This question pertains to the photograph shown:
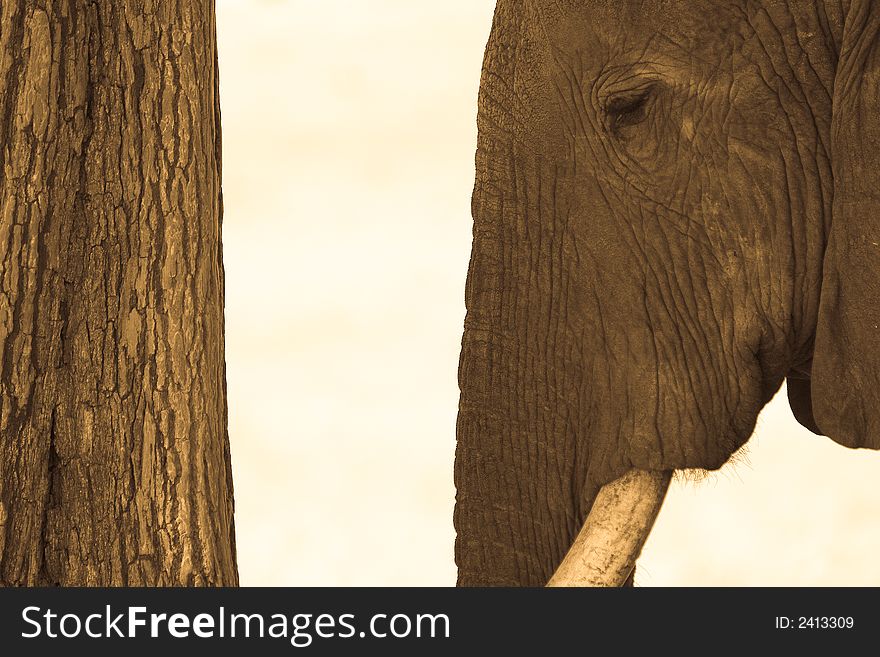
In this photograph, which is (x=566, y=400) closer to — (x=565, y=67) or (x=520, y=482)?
(x=520, y=482)

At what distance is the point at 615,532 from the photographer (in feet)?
8.45

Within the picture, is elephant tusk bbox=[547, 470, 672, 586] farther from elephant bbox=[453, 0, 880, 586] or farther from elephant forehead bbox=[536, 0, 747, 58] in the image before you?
elephant forehead bbox=[536, 0, 747, 58]

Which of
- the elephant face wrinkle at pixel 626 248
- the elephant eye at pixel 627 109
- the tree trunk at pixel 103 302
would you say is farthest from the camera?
the elephant eye at pixel 627 109

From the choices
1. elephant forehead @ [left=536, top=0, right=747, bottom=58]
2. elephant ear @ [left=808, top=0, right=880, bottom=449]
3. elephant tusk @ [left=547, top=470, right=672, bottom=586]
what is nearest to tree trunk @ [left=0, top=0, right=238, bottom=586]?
elephant tusk @ [left=547, top=470, right=672, bottom=586]

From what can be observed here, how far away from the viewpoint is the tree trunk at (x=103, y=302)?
7.36 ft

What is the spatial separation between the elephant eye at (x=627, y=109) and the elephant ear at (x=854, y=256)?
1.16 ft

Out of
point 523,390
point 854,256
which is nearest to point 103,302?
point 523,390

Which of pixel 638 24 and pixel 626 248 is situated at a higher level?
pixel 638 24

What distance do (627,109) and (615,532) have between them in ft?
2.56

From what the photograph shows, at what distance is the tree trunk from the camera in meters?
2.24

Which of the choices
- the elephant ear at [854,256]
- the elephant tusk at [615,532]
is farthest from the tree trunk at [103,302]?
the elephant ear at [854,256]

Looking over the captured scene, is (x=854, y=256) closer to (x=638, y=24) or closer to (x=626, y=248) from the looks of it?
(x=626, y=248)

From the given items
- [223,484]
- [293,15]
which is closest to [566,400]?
[223,484]

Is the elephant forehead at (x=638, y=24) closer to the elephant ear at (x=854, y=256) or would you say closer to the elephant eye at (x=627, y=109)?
the elephant eye at (x=627, y=109)
